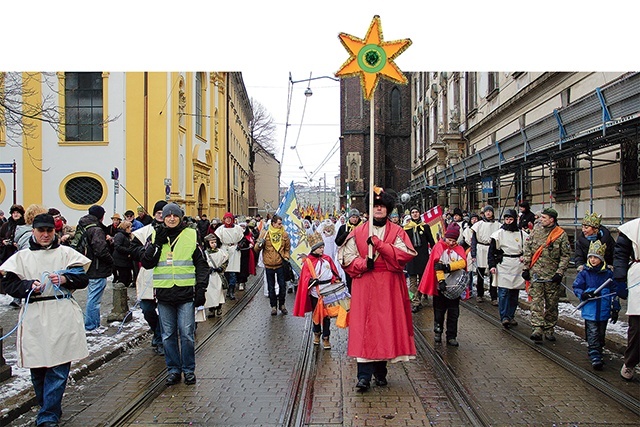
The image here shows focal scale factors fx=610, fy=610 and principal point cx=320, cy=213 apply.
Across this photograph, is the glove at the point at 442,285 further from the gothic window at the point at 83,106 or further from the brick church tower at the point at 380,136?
the brick church tower at the point at 380,136

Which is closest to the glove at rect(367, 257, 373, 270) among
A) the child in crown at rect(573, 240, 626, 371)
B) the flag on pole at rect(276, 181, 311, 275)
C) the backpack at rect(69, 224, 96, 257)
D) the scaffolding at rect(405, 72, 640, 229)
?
the child in crown at rect(573, 240, 626, 371)

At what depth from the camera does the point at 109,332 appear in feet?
31.1

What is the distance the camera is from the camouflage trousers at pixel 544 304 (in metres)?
8.88

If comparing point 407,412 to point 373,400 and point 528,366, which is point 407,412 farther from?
point 528,366

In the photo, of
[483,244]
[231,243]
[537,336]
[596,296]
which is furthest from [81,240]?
[483,244]

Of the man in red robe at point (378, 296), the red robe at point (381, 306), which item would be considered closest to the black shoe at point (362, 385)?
the man in red robe at point (378, 296)

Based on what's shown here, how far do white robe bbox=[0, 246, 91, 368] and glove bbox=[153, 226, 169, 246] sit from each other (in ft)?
3.97

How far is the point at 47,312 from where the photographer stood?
5445mm

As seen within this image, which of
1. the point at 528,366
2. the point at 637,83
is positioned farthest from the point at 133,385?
the point at 637,83

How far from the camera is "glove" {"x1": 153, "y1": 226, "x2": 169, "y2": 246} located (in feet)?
22.3

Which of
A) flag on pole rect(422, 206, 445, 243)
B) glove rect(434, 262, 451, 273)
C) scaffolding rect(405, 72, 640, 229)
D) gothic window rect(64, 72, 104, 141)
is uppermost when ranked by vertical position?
gothic window rect(64, 72, 104, 141)

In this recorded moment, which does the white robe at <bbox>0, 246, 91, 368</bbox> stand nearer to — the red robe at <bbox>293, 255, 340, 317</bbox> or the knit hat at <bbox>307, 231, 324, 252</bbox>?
the red robe at <bbox>293, 255, 340, 317</bbox>

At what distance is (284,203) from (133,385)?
21.9 feet

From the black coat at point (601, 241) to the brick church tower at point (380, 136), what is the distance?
55694 millimetres
